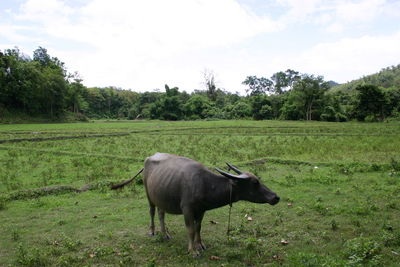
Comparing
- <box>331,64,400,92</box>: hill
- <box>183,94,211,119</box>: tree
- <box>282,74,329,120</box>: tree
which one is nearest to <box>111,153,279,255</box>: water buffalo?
<box>282,74,329,120</box>: tree

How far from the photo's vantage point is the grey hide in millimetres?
5046

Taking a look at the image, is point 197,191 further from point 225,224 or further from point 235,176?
point 225,224

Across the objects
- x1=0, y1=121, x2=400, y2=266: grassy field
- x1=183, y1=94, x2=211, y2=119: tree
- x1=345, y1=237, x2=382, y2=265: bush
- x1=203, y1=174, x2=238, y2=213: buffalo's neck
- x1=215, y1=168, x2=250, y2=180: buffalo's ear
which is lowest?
x1=0, y1=121, x2=400, y2=266: grassy field

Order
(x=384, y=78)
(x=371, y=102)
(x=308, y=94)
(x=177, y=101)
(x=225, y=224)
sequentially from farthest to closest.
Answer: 1. (x=384, y=78)
2. (x=177, y=101)
3. (x=308, y=94)
4. (x=371, y=102)
5. (x=225, y=224)

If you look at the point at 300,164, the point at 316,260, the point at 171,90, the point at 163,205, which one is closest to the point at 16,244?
the point at 163,205

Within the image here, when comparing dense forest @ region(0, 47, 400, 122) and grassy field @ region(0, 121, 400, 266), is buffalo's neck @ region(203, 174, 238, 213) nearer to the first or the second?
grassy field @ region(0, 121, 400, 266)

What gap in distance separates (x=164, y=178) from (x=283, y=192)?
465 centimetres

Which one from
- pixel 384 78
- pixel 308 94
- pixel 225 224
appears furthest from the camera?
pixel 384 78

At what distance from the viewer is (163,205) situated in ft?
18.3

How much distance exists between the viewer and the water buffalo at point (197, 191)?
504 cm

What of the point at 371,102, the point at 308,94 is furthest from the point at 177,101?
the point at 371,102

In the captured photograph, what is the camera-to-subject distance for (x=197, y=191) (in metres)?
5.11

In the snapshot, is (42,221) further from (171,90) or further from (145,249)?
(171,90)

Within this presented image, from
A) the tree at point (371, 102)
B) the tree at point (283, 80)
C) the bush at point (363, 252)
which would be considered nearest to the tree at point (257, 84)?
the tree at point (283, 80)
